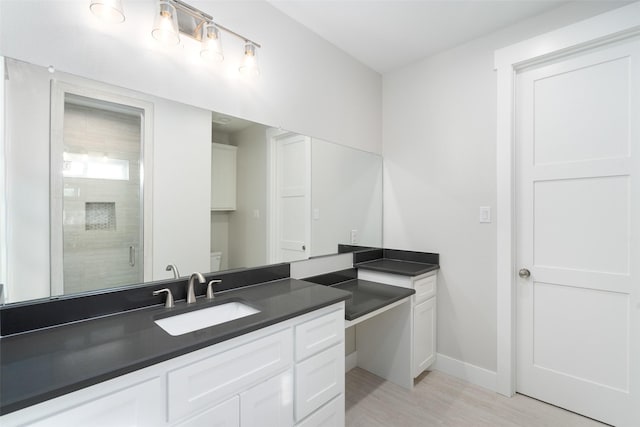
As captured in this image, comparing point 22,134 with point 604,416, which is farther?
point 604,416

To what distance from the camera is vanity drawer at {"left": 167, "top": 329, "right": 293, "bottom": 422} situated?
36.0 inches

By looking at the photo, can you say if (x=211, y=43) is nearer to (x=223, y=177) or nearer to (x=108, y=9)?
(x=108, y=9)

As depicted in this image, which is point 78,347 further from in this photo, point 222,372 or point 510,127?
point 510,127

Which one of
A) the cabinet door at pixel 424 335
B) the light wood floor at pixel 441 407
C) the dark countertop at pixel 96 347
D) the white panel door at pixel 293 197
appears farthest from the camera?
the cabinet door at pixel 424 335

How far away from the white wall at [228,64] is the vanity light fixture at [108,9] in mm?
32

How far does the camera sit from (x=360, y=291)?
2088 mm

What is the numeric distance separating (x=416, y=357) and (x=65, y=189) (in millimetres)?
2329

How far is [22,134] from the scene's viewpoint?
3.38 feet

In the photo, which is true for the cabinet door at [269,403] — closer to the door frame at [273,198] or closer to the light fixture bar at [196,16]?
the door frame at [273,198]

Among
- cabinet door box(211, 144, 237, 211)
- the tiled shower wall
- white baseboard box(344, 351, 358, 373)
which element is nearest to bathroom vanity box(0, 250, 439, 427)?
the tiled shower wall

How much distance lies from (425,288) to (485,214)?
0.73 m

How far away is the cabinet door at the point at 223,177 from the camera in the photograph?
157 cm

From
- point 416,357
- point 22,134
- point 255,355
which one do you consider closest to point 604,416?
point 416,357

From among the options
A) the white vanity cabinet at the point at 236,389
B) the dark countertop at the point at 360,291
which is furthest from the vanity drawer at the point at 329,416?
the dark countertop at the point at 360,291
